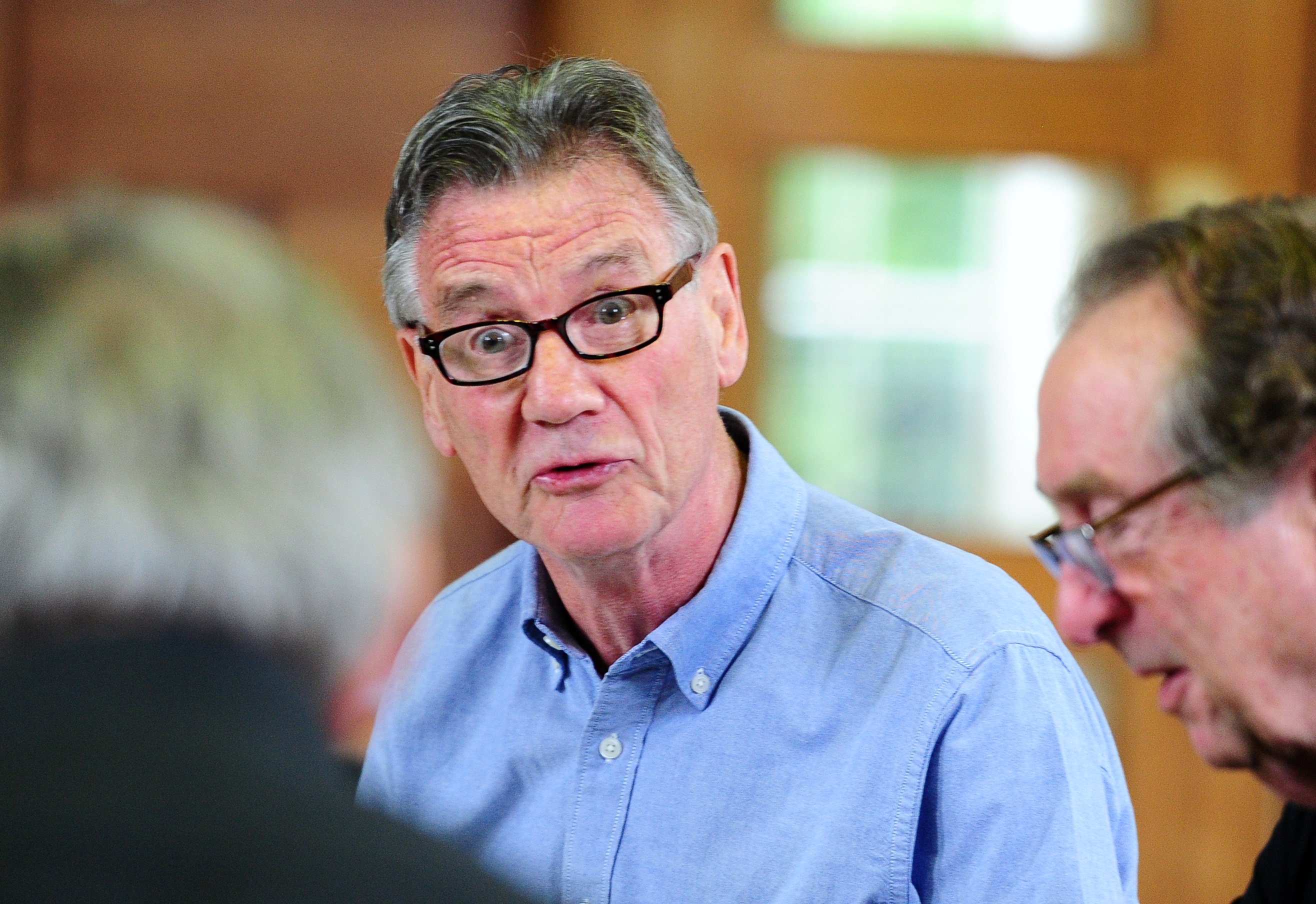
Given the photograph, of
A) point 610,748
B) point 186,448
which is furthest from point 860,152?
point 186,448

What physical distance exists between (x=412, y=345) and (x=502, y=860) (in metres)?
0.57

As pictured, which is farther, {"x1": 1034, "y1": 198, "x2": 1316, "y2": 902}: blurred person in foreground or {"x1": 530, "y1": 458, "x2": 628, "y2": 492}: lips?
{"x1": 530, "y1": 458, "x2": 628, "y2": 492}: lips

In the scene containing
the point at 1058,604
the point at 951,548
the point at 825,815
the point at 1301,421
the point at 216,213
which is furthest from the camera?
the point at 951,548

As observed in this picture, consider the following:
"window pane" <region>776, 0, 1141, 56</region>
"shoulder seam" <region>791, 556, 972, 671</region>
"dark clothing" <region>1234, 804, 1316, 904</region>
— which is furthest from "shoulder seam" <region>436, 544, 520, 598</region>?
"window pane" <region>776, 0, 1141, 56</region>

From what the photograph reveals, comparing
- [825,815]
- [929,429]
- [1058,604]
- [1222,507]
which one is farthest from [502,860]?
[929,429]

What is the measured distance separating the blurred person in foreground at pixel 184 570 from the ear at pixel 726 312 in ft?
2.55

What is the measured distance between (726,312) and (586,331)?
0.64 feet

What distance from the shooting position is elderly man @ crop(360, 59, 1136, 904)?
1.18 meters

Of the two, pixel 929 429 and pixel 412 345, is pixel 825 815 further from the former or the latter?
pixel 929 429

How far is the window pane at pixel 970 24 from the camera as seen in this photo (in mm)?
2773

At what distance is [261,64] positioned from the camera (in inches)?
108

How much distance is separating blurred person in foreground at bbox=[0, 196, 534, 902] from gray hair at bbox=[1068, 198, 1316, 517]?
0.54 metres

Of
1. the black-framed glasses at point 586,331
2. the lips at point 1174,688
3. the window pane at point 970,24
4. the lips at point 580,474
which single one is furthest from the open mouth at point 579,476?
the window pane at point 970,24

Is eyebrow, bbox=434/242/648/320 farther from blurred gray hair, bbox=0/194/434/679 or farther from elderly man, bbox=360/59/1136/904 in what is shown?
blurred gray hair, bbox=0/194/434/679
